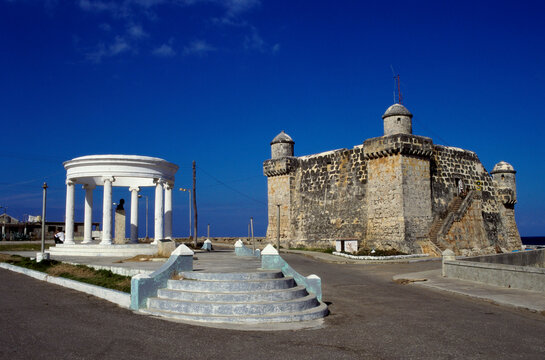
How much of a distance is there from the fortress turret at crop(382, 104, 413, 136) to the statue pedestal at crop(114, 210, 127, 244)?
17385 mm

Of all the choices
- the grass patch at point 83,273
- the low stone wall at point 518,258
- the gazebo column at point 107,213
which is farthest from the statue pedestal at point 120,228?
the low stone wall at point 518,258

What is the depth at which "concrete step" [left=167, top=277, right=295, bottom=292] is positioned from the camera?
10.4 m

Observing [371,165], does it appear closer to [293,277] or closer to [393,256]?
[393,256]

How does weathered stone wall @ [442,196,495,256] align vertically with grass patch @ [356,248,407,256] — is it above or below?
above

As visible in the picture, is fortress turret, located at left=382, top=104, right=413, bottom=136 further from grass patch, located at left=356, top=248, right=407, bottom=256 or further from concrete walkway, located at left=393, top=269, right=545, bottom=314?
concrete walkway, located at left=393, top=269, right=545, bottom=314

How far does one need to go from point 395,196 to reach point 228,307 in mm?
21876

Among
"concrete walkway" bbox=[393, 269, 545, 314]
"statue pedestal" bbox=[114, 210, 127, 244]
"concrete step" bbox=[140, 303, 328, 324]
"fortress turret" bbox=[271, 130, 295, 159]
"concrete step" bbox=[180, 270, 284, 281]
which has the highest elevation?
"fortress turret" bbox=[271, 130, 295, 159]

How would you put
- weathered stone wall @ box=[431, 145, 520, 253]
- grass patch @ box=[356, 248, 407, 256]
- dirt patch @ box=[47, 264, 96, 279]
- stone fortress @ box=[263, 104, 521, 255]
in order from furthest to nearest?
weathered stone wall @ box=[431, 145, 520, 253], stone fortress @ box=[263, 104, 521, 255], grass patch @ box=[356, 248, 407, 256], dirt patch @ box=[47, 264, 96, 279]

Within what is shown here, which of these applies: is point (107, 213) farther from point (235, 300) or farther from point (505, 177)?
point (505, 177)

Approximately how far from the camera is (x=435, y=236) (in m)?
29.7

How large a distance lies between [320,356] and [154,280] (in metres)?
4.79

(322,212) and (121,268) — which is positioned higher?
(322,212)

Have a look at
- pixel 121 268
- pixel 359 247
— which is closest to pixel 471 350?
pixel 121 268

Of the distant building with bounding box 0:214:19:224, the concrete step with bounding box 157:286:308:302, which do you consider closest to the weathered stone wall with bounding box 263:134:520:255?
the concrete step with bounding box 157:286:308:302
